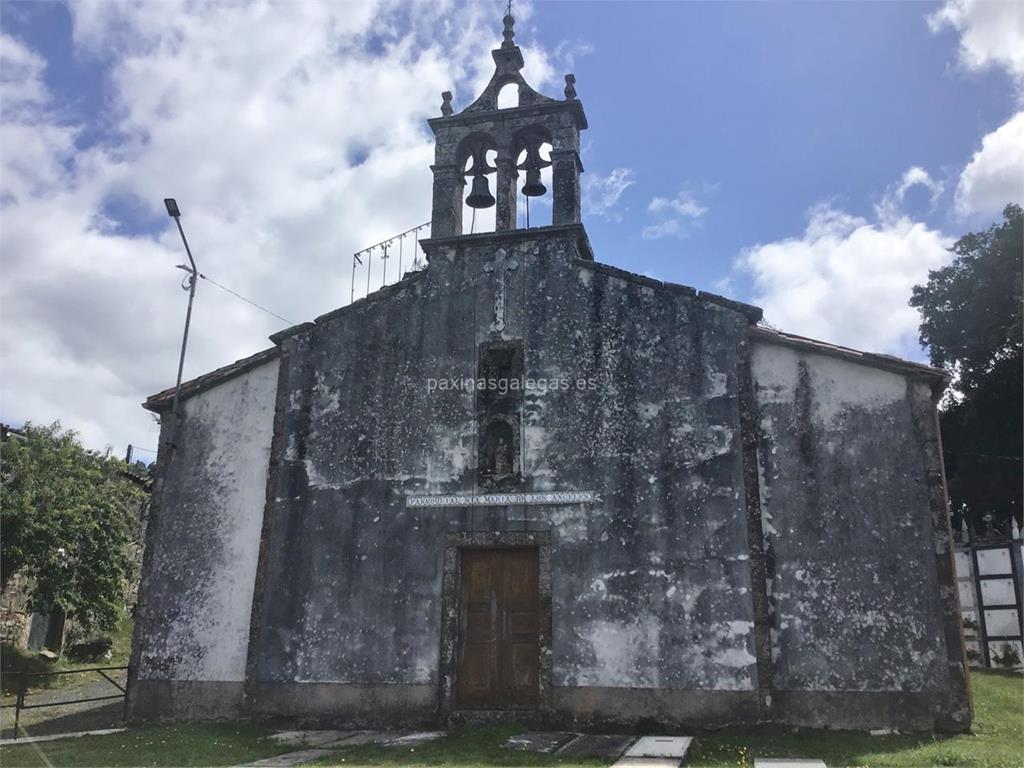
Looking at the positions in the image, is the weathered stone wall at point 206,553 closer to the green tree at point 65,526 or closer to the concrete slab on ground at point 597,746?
the concrete slab on ground at point 597,746

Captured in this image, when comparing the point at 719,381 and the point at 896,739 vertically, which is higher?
the point at 719,381

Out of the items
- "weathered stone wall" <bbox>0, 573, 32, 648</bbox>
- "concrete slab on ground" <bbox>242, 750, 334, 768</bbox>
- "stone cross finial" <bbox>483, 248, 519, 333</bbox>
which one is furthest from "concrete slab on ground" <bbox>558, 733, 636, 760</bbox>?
"weathered stone wall" <bbox>0, 573, 32, 648</bbox>

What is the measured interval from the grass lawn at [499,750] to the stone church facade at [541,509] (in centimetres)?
51

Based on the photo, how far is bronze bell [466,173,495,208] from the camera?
14062 millimetres

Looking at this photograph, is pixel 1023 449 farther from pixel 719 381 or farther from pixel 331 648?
pixel 331 648

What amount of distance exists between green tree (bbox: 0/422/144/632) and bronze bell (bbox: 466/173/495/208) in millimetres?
13271

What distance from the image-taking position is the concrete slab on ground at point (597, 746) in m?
8.96

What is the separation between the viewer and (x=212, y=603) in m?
12.6

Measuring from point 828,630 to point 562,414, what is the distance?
457 cm

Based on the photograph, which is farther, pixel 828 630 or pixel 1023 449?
pixel 1023 449

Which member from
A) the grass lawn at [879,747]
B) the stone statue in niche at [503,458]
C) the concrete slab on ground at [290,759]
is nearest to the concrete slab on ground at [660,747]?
the grass lawn at [879,747]

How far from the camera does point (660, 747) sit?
932cm

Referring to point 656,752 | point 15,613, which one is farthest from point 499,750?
point 15,613

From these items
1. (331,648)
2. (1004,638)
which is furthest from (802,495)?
(1004,638)
